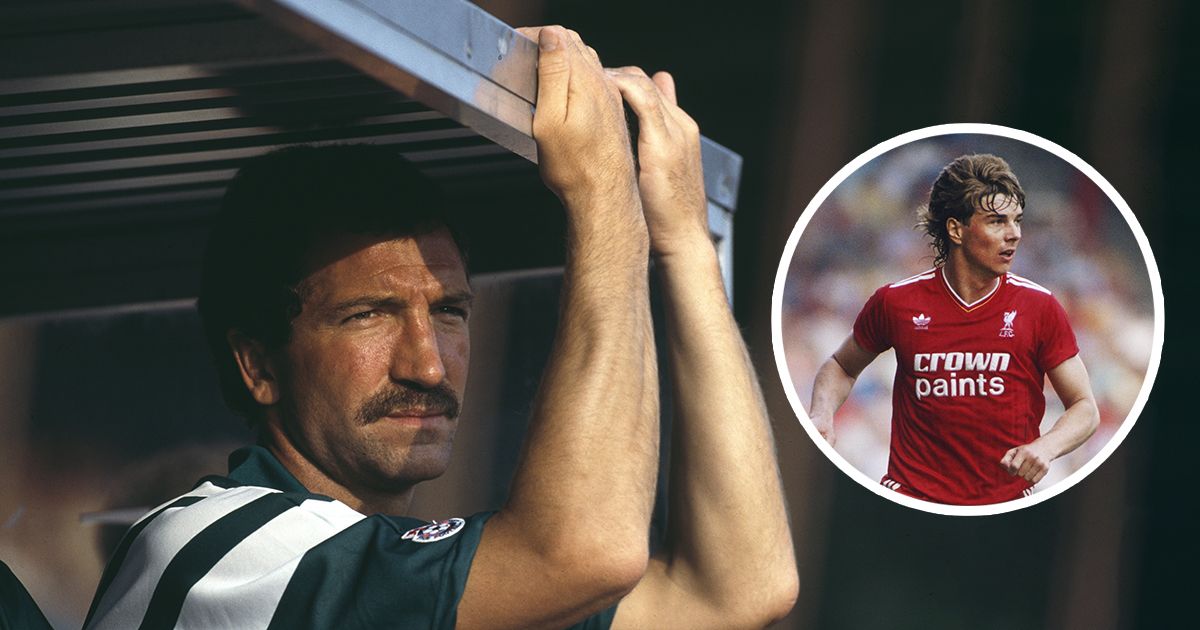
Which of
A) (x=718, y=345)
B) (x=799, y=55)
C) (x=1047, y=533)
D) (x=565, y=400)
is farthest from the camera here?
(x=799, y=55)

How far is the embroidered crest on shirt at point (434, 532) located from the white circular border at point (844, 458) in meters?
1.32

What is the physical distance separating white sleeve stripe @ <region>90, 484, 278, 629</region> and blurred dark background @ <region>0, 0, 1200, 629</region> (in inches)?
32.4

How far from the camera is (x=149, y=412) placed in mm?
2924

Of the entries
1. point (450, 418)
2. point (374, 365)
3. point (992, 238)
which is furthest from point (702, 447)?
point (992, 238)

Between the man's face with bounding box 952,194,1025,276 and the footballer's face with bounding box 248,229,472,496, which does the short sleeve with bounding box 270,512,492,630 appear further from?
the man's face with bounding box 952,194,1025,276

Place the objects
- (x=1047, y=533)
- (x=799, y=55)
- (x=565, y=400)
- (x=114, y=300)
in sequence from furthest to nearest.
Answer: (x=799, y=55)
(x=1047, y=533)
(x=114, y=300)
(x=565, y=400)

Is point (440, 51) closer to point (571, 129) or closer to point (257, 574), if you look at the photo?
point (571, 129)

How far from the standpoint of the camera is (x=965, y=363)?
2.86 metres

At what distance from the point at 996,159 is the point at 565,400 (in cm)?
147

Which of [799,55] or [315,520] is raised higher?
[799,55]

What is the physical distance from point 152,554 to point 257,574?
0.54 ft

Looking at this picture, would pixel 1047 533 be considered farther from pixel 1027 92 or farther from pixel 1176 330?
pixel 1027 92

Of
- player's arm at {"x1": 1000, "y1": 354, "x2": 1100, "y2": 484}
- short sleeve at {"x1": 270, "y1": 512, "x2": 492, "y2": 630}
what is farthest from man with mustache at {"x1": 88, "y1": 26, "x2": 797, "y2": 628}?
player's arm at {"x1": 1000, "y1": 354, "x2": 1100, "y2": 484}

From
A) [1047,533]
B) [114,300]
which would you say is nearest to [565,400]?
[114,300]
